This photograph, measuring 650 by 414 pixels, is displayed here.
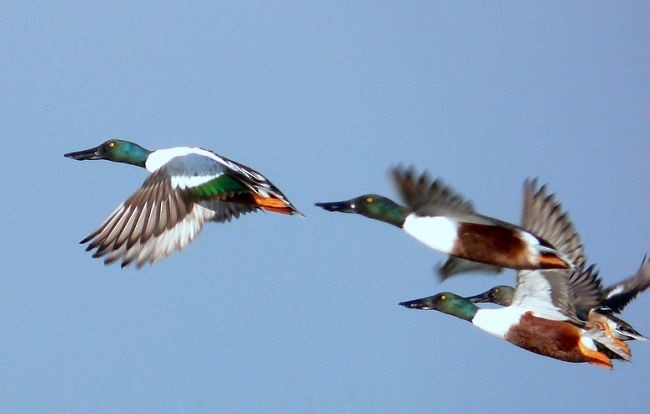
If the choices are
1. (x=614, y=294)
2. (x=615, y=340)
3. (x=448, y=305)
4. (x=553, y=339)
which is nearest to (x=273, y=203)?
(x=553, y=339)

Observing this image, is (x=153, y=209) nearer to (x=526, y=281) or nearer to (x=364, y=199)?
(x=364, y=199)

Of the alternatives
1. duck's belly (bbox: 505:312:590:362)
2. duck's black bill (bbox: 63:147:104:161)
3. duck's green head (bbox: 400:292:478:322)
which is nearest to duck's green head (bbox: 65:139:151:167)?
duck's black bill (bbox: 63:147:104:161)

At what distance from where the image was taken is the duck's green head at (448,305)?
33.2 feet

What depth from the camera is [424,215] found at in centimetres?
852

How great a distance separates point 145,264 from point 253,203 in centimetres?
60

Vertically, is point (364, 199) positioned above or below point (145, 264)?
above

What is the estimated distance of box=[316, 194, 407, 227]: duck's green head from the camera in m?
8.77

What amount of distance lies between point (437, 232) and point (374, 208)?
49 centimetres

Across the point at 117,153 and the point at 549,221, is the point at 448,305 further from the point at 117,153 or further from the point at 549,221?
the point at 117,153

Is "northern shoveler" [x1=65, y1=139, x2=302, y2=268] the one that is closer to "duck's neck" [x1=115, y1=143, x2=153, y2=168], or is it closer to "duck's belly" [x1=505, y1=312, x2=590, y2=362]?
"duck's neck" [x1=115, y1=143, x2=153, y2=168]

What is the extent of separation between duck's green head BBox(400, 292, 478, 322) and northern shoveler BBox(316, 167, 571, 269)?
1528mm

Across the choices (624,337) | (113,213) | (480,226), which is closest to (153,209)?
(113,213)

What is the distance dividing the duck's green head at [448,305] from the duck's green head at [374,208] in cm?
137

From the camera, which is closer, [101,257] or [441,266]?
[101,257]
